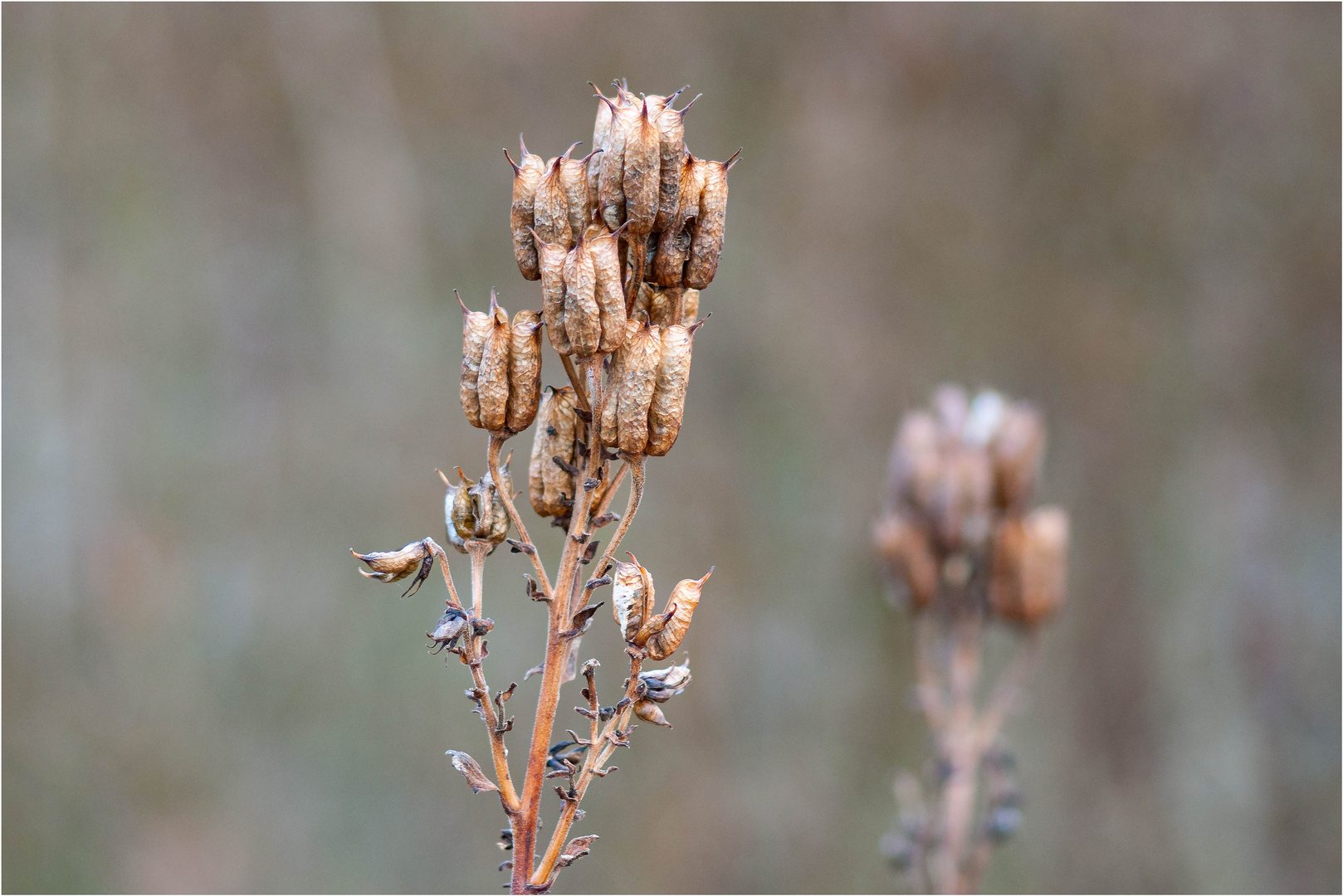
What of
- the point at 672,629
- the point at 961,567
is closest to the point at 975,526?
the point at 961,567

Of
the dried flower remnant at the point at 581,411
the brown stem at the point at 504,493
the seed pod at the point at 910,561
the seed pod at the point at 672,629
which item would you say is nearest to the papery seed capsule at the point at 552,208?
the dried flower remnant at the point at 581,411

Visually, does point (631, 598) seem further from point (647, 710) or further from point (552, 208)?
point (552, 208)

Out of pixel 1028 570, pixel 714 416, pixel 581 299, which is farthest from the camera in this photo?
pixel 714 416

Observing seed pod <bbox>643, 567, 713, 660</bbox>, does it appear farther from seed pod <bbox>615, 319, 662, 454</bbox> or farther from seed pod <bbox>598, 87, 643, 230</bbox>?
seed pod <bbox>598, 87, 643, 230</bbox>

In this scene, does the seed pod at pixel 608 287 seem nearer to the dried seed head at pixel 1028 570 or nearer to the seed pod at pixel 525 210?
the seed pod at pixel 525 210

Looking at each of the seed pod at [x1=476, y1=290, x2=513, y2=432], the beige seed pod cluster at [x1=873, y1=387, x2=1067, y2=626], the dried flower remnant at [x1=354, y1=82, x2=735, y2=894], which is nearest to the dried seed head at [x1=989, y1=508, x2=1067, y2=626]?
the beige seed pod cluster at [x1=873, y1=387, x2=1067, y2=626]

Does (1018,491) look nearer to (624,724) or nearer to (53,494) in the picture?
(624,724)

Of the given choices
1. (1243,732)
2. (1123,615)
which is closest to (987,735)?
(1123,615)
